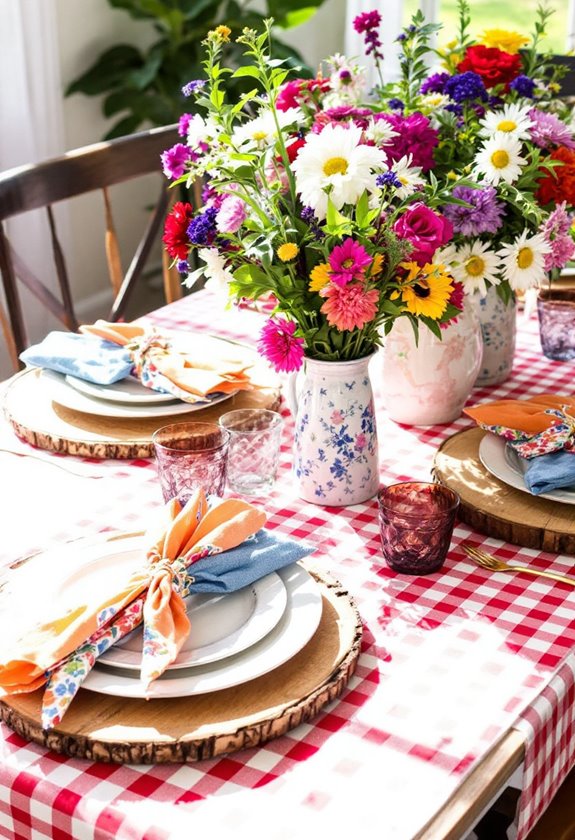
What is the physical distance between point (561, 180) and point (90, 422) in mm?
690

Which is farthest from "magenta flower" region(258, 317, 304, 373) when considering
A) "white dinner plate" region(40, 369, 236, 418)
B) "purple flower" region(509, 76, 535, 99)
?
"purple flower" region(509, 76, 535, 99)

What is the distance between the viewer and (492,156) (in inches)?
52.5

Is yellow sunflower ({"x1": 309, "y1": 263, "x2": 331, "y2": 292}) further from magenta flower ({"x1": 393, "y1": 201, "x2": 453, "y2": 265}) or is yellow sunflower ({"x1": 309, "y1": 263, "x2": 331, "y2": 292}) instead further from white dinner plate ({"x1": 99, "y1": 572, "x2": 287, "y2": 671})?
white dinner plate ({"x1": 99, "y1": 572, "x2": 287, "y2": 671})

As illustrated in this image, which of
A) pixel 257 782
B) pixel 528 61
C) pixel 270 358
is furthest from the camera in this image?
pixel 528 61

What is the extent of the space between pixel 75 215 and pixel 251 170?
2.62 m

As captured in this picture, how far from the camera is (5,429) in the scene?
1.51 metres

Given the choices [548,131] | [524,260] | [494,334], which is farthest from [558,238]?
[494,334]

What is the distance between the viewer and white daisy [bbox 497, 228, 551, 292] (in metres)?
1.35

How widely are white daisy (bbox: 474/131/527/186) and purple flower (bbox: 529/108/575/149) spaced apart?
14 centimetres

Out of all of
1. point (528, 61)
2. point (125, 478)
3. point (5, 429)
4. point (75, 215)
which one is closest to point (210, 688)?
point (125, 478)

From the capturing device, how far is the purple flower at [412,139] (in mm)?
1322

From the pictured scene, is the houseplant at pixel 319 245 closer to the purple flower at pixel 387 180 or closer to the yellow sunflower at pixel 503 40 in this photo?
the purple flower at pixel 387 180

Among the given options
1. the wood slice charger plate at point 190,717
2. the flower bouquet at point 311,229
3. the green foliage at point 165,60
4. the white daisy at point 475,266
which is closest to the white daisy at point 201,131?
the flower bouquet at point 311,229

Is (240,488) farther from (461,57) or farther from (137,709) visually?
(461,57)
